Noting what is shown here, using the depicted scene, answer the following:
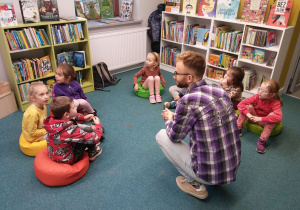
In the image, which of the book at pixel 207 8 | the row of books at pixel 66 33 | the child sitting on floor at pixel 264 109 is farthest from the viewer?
the book at pixel 207 8

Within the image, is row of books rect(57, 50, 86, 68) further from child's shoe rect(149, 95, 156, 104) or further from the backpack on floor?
child's shoe rect(149, 95, 156, 104)

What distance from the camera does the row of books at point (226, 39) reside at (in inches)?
140

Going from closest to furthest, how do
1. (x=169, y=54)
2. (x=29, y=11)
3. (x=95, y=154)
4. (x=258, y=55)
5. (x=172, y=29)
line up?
(x=95, y=154) → (x=29, y=11) → (x=258, y=55) → (x=172, y=29) → (x=169, y=54)

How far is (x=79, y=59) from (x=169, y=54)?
1850 mm

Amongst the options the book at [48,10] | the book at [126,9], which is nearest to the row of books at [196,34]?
the book at [126,9]

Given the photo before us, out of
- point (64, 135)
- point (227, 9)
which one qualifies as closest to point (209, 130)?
point (64, 135)

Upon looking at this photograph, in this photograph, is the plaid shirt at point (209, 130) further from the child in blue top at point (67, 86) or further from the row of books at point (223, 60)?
the row of books at point (223, 60)

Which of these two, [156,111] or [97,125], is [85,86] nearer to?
[156,111]

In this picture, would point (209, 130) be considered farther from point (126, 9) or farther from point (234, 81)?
point (126, 9)

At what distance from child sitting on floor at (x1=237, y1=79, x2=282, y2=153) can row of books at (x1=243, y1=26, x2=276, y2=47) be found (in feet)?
3.42

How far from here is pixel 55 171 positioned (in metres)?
1.91

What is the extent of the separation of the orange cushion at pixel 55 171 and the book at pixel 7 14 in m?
1.73

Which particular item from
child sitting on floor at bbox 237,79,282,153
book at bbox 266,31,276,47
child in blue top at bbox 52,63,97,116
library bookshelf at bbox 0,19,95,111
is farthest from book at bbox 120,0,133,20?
child sitting on floor at bbox 237,79,282,153

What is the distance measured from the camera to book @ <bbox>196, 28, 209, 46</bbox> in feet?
12.9
